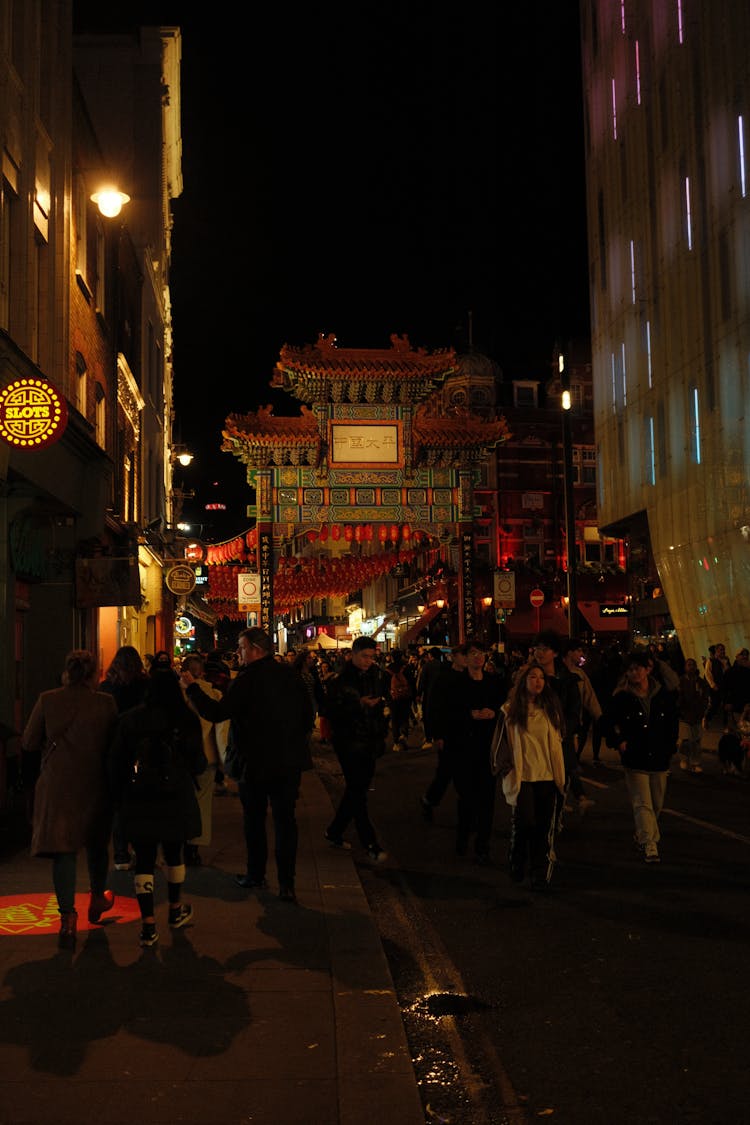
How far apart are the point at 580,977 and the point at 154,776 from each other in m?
2.69

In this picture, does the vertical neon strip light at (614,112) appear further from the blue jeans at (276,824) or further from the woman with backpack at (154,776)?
the woman with backpack at (154,776)

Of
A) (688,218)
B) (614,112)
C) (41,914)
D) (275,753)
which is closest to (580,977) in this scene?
(275,753)

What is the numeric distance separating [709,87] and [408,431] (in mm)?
13710

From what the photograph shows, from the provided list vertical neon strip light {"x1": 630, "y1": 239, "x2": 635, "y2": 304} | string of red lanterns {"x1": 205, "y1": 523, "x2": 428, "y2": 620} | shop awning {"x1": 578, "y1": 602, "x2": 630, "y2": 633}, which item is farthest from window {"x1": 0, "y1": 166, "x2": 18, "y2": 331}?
shop awning {"x1": 578, "y1": 602, "x2": 630, "y2": 633}

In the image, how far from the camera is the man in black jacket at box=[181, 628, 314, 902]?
8.48 meters

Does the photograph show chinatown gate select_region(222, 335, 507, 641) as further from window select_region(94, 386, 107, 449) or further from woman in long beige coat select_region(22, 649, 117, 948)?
woman in long beige coat select_region(22, 649, 117, 948)

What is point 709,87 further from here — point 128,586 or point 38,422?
point 38,422

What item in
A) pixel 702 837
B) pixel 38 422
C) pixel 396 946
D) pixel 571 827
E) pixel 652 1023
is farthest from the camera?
pixel 38 422

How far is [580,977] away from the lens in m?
6.57

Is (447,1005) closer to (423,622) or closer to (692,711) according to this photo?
(692,711)

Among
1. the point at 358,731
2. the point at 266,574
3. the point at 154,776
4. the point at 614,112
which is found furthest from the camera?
the point at 614,112

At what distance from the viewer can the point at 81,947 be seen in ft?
23.0

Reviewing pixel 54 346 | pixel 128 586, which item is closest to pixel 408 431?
pixel 128 586

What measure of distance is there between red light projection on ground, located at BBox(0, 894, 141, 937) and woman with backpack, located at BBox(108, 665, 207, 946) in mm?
799
